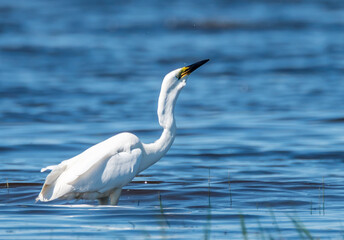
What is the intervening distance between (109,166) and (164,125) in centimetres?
70

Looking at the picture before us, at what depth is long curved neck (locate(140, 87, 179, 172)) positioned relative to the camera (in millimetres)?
7199

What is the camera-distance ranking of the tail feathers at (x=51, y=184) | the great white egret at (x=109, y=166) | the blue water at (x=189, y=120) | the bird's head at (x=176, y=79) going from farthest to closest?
the bird's head at (x=176, y=79) → the tail feathers at (x=51, y=184) → the great white egret at (x=109, y=166) → the blue water at (x=189, y=120)

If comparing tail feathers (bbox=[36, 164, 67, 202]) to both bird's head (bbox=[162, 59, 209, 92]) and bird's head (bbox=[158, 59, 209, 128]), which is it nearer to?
bird's head (bbox=[158, 59, 209, 128])

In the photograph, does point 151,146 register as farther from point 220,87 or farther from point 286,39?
point 286,39

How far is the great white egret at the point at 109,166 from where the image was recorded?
22.4ft

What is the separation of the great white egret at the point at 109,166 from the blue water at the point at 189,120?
0.64ft

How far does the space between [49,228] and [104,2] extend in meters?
33.6

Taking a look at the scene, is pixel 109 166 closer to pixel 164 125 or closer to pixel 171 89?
pixel 164 125

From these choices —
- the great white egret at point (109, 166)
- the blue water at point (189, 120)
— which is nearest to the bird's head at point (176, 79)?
the great white egret at point (109, 166)

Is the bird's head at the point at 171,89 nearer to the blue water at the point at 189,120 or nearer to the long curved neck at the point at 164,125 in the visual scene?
the long curved neck at the point at 164,125

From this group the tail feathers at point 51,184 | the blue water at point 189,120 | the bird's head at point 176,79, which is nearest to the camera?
the blue water at point 189,120

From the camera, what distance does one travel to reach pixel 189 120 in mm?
13117

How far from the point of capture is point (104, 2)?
128 ft

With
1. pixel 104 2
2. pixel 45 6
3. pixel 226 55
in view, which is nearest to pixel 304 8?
pixel 104 2
